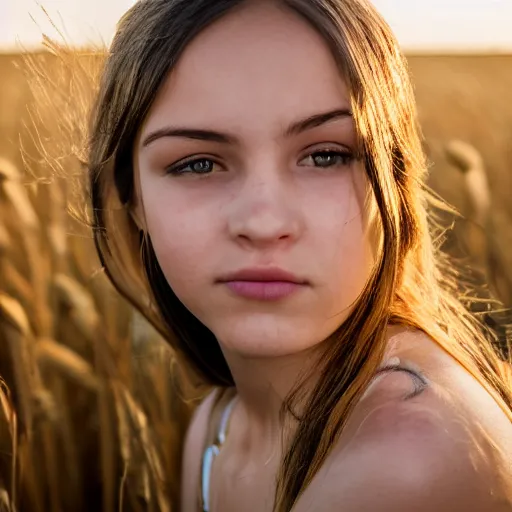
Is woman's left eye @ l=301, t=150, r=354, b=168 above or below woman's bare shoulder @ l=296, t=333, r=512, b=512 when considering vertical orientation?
above

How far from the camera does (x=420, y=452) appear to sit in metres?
1.05

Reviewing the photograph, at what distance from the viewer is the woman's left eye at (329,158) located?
3.81ft

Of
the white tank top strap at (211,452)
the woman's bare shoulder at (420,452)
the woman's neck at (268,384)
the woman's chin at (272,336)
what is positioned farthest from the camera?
the white tank top strap at (211,452)

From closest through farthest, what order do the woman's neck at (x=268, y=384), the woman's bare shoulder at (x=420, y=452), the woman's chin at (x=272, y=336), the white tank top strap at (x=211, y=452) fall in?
the woman's bare shoulder at (x=420, y=452), the woman's chin at (x=272, y=336), the woman's neck at (x=268, y=384), the white tank top strap at (x=211, y=452)

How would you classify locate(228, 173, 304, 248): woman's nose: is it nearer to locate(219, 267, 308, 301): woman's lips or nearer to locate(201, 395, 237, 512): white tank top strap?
locate(219, 267, 308, 301): woman's lips

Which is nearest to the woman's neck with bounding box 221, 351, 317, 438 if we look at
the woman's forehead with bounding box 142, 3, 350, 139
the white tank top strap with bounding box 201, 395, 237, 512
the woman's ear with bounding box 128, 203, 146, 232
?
the white tank top strap with bounding box 201, 395, 237, 512

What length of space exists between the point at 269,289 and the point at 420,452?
259 millimetres

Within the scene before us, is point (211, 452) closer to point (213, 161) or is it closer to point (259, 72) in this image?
point (213, 161)

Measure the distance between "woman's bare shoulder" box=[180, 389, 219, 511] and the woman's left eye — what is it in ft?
2.35

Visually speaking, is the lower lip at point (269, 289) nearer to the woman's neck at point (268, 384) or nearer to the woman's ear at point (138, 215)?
the woman's neck at point (268, 384)

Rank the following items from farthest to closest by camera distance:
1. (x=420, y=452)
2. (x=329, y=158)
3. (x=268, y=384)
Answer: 1. (x=268, y=384)
2. (x=329, y=158)
3. (x=420, y=452)

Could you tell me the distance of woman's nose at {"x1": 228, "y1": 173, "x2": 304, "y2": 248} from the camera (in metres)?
1.08

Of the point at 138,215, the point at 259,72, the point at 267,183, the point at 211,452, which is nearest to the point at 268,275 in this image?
the point at 267,183

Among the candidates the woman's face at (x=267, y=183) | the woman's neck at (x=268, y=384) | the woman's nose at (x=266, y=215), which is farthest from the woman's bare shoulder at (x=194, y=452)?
the woman's nose at (x=266, y=215)
